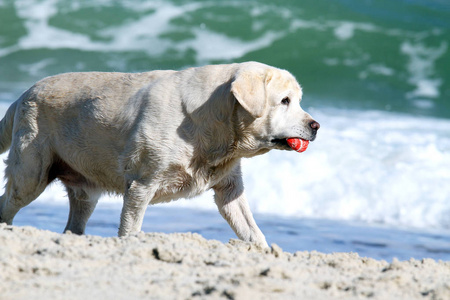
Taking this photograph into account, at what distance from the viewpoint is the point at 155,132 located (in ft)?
16.8

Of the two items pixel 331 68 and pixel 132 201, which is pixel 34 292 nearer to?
pixel 132 201

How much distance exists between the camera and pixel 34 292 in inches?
128

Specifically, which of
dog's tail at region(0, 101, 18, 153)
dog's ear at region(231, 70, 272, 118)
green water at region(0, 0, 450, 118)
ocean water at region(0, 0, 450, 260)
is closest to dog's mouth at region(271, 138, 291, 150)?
dog's ear at region(231, 70, 272, 118)

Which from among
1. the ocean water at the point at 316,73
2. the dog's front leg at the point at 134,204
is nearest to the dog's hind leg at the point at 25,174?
the dog's front leg at the point at 134,204

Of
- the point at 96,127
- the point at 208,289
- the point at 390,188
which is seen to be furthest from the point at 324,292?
the point at 390,188

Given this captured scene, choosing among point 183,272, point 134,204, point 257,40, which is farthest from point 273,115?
point 257,40

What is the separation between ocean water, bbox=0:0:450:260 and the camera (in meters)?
8.37

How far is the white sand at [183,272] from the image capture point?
3.29 meters

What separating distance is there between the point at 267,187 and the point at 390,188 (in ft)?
4.89

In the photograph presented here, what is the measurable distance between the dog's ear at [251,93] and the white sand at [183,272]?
108 cm

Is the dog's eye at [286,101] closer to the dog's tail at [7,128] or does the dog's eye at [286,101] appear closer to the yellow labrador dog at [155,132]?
the yellow labrador dog at [155,132]

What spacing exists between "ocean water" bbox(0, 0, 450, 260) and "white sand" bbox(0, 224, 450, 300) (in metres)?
3.29

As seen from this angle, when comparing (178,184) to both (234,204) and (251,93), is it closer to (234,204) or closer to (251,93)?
(234,204)

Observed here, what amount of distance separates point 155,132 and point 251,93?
0.73 m
